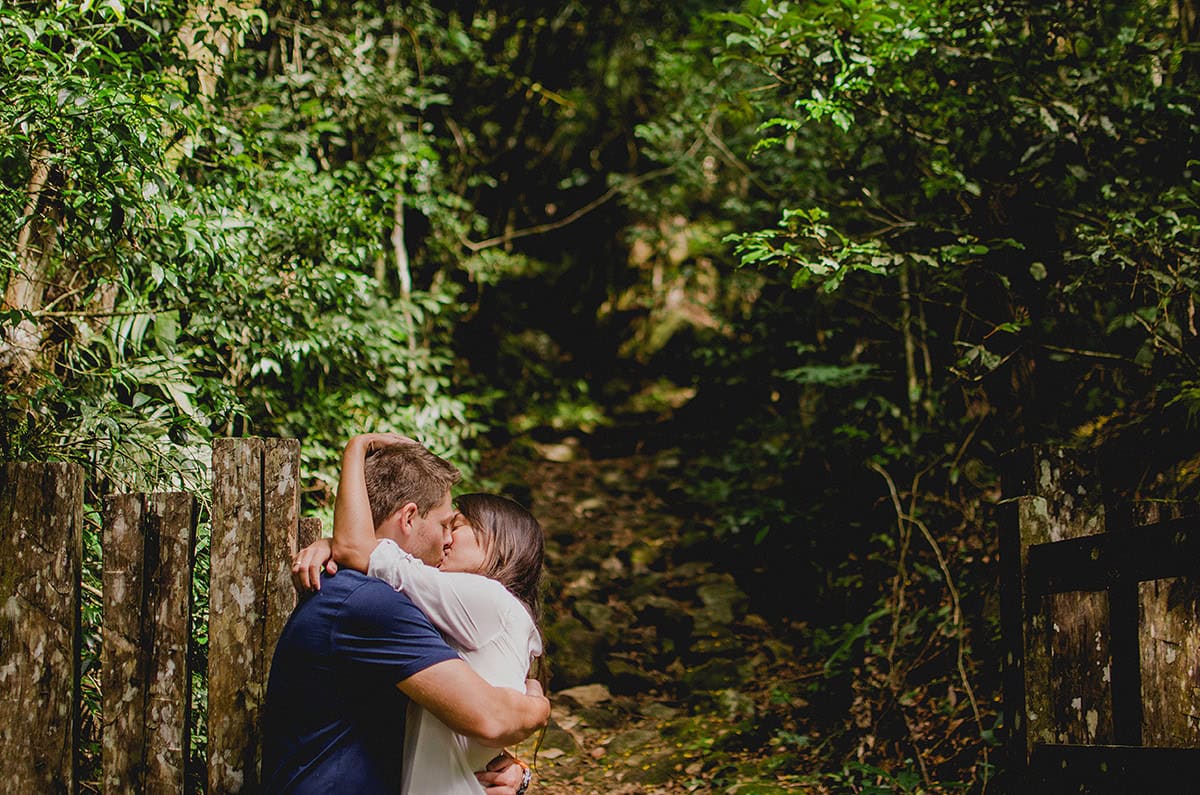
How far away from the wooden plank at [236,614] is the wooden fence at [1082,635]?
227 cm

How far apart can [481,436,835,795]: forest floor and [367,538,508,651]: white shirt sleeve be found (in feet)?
9.32

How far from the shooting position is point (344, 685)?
207 cm

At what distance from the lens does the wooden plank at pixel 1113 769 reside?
2.02 m

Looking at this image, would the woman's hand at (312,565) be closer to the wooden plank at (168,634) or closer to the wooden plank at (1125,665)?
the wooden plank at (168,634)

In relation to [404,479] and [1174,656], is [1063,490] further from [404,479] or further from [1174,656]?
[404,479]

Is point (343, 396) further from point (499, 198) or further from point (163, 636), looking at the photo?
point (499, 198)

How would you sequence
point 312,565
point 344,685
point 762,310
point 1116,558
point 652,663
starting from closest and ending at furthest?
point 344,685 < point 312,565 < point 1116,558 < point 652,663 < point 762,310

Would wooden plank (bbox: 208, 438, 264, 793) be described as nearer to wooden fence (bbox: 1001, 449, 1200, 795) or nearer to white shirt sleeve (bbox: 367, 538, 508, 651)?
white shirt sleeve (bbox: 367, 538, 508, 651)

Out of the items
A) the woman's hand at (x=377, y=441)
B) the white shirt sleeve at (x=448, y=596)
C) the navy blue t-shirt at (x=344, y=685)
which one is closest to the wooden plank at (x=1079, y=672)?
the white shirt sleeve at (x=448, y=596)

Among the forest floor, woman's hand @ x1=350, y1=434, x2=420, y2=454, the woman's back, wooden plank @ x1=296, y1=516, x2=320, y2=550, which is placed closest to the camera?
the woman's back

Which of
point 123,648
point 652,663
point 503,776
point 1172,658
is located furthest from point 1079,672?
point 652,663

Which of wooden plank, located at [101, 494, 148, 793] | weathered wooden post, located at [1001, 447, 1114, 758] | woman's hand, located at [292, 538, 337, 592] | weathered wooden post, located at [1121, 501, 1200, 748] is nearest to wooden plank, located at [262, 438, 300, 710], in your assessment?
woman's hand, located at [292, 538, 337, 592]

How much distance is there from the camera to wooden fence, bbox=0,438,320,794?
2.20 meters

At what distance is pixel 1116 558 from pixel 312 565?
2169mm
